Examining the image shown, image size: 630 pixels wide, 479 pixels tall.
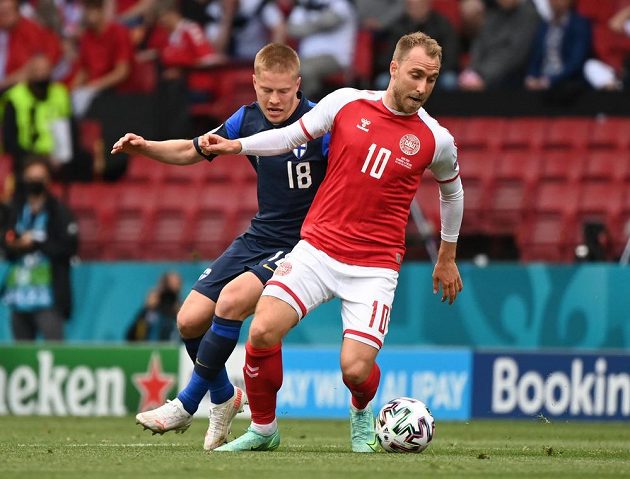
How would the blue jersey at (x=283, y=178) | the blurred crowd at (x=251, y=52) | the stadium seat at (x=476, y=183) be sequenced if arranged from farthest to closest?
the blurred crowd at (x=251, y=52), the stadium seat at (x=476, y=183), the blue jersey at (x=283, y=178)

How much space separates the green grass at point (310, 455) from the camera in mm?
7367

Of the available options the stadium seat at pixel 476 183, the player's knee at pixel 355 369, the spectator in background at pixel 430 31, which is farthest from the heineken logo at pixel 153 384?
the player's knee at pixel 355 369

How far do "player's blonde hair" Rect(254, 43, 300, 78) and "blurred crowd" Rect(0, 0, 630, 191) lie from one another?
25.4ft

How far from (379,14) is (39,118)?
4.25m

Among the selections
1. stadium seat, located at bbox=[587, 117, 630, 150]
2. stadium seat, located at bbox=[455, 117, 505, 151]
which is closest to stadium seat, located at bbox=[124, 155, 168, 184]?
stadium seat, located at bbox=[455, 117, 505, 151]

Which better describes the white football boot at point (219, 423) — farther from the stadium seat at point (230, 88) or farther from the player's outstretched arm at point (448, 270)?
the stadium seat at point (230, 88)

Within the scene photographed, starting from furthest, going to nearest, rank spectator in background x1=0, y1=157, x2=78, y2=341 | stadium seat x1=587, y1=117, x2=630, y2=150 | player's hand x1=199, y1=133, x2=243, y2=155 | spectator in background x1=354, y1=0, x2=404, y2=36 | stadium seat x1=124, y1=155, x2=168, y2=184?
spectator in background x1=354, y1=0, x2=404, y2=36 < stadium seat x1=124, y1=155, x2=168, y2=184 < stadium seat x1=587, y1=117, x2=630, y2=150 < spectator in background x1=0, y1=157, x2=78, y2=341 < player's hand x1=199, y1=133, x2=243, y2=155

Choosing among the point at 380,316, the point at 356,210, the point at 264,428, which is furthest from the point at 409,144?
the point at 264,428

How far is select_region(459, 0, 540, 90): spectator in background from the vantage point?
1653 centimetres

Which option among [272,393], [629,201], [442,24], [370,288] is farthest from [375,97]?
[442,24]

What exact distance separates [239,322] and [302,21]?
8.55m

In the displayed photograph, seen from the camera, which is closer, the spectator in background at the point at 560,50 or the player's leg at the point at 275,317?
the player's leg at the point at 275,317

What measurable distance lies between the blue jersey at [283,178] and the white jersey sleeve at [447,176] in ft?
2.26

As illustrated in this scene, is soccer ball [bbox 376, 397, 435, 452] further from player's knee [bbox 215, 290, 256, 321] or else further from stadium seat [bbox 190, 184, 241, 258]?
stadium seat [bbox 190, 184, 241, 258]
